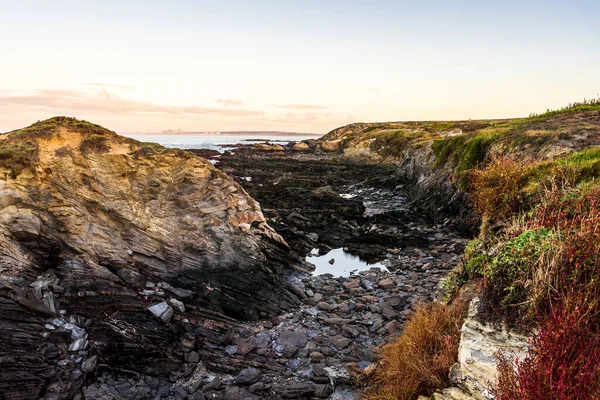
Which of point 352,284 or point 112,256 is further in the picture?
point 352,284

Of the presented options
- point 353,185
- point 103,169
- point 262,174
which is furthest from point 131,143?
point 262,174

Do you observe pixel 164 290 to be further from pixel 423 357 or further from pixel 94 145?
pixel 423 357

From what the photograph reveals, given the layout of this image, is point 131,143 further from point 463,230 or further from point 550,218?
point 463,230

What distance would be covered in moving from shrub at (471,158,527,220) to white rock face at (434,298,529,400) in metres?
6.67

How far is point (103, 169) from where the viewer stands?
42.2 feet

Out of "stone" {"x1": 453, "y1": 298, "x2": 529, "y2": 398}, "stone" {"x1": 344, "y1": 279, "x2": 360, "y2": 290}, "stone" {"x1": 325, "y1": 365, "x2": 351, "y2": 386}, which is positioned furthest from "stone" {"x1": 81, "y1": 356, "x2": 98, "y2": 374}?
"stone" {"x1": 344, "y1": 279, "x2": 360, "y2": 290}

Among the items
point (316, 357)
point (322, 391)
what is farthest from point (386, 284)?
point (322, 391)

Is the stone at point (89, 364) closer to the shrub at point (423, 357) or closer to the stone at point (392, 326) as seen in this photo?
the shrub at point (423, 357)

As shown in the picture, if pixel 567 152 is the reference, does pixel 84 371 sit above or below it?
below

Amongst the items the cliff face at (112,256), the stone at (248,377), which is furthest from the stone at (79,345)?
the stone at (248,377)

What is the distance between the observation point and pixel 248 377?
8641 millimetres

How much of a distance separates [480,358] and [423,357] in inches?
51.7

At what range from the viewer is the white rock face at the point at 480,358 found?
5.35m

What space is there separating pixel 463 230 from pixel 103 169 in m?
19.1
